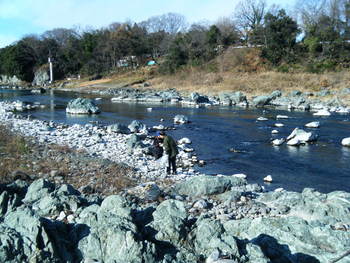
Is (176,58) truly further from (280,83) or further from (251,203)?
(251,203)

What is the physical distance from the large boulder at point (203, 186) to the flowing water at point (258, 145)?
234 centimetres

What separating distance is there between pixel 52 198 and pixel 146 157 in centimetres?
784

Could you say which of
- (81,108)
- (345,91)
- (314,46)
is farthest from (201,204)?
(314,46)

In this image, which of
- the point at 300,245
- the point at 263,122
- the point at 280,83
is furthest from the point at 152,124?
the point at 280,83

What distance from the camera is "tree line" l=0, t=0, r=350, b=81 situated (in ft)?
168

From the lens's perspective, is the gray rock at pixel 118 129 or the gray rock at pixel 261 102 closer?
the gray rock at pixel 118 129

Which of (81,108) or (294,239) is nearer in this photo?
(294,239)

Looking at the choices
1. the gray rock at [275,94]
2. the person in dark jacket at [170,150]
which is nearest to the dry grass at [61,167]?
the person in dark jacket at [170,150]

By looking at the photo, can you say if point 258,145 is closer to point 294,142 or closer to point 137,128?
point 294,142

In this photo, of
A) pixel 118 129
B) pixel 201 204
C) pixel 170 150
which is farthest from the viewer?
pixel 118 129

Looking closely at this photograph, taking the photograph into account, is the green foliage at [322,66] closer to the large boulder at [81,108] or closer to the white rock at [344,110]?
the white rock at [344,110]

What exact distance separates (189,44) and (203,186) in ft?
194

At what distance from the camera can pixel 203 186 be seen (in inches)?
419

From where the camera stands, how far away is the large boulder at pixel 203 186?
10.6 meters
